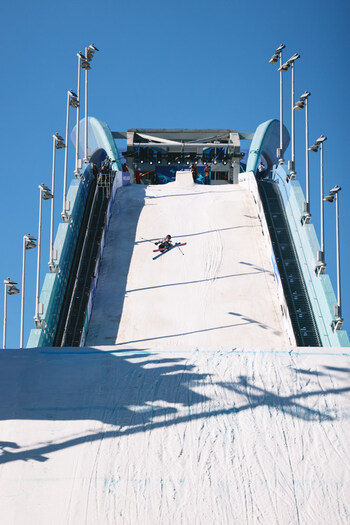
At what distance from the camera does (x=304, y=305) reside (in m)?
21.5

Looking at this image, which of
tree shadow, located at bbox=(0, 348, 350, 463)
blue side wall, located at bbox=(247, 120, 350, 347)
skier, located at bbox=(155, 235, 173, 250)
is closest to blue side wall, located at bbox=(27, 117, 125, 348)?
skier, located at bbox=(155, 235, 173, 250)

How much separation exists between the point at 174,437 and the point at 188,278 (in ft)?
30.5

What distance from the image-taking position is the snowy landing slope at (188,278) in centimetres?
2098

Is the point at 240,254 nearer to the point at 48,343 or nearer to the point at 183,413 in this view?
the point at 48,343

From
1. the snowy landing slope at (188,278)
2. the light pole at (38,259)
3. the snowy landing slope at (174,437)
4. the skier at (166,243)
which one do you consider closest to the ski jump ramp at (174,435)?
the snowy landing slope at (174,437)

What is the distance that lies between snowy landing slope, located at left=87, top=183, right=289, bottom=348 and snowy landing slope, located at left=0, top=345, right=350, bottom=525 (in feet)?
8.25

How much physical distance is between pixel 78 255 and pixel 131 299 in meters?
2.24

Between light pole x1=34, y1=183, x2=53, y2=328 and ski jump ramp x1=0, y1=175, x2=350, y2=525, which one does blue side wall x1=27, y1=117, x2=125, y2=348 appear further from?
ski jump ramp x1=0, y1=175, x2=350, y2=525

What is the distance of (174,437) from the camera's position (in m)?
14.5

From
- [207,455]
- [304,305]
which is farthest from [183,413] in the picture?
[304,305]

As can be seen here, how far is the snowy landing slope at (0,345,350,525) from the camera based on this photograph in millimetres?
13461

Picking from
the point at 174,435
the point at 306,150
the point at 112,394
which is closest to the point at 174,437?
the point at 174,435

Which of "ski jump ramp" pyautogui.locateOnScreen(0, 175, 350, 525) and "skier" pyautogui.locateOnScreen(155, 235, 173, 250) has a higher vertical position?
"skier" pyautogui.locateOnScreen(155, 235, 173, 250)

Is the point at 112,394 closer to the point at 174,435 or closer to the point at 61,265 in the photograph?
the point at 174,435
